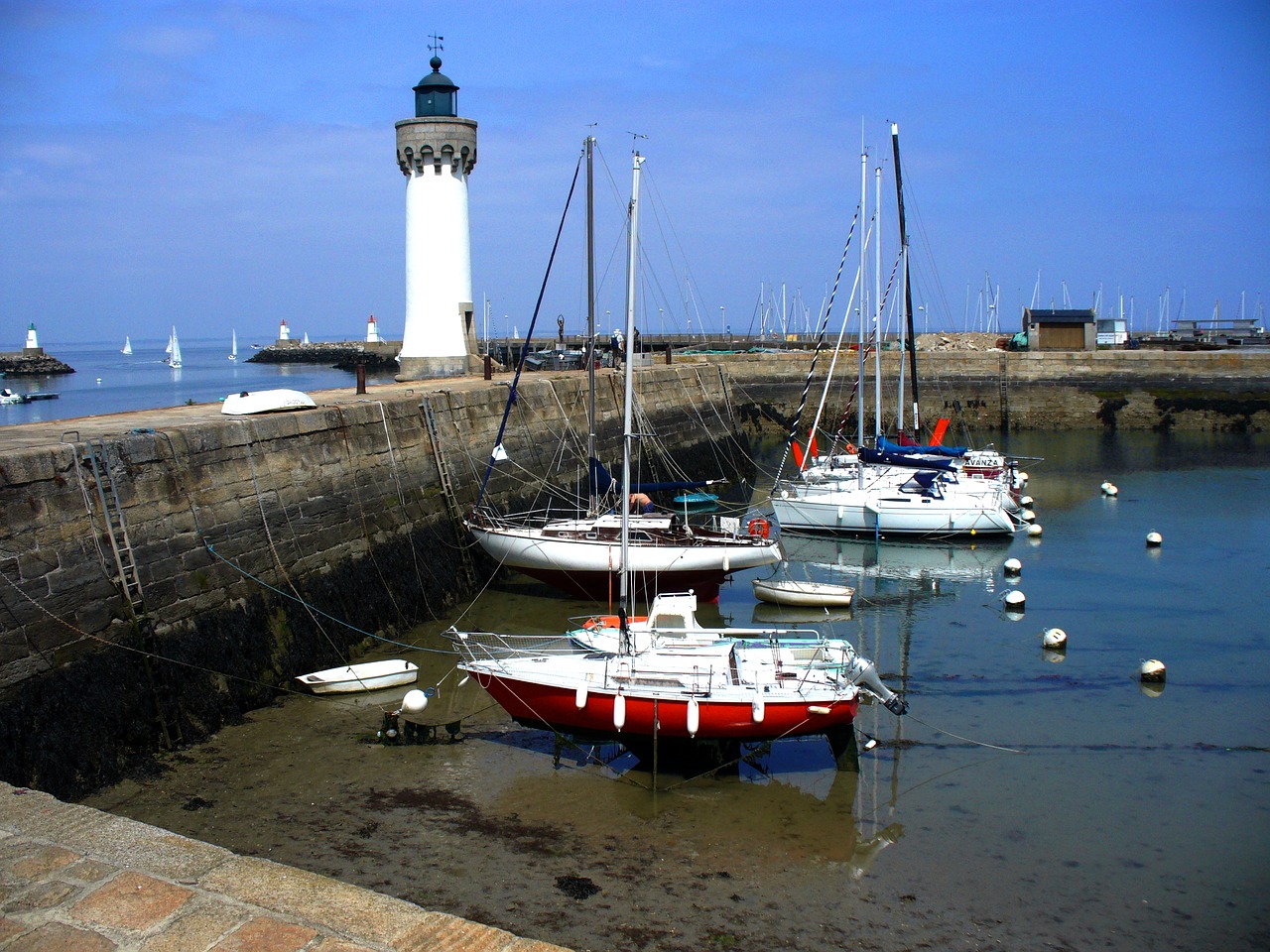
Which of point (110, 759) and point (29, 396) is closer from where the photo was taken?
point (110, 759)

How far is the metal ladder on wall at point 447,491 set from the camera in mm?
17641

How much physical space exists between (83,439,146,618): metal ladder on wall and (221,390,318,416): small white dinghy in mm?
3550

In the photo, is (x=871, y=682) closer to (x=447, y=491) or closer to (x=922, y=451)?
(x=447, y=491)

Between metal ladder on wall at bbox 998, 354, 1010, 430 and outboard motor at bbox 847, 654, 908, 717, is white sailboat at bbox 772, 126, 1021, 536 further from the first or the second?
metal ladder on wall at bbox 998, 354, 1010, 430

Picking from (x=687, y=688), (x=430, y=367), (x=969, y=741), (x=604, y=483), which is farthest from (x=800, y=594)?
(x=430, y=367)

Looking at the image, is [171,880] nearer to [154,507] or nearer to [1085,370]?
[154,507]

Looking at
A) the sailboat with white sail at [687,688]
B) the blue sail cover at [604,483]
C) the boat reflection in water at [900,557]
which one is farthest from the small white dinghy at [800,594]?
the sailboat with white sail at [687,688]

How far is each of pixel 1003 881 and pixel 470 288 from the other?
2084 centimetres

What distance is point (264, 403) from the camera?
14844mm

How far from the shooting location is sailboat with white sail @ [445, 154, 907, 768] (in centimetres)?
1001

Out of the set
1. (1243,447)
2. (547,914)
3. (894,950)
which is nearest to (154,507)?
(547,914)

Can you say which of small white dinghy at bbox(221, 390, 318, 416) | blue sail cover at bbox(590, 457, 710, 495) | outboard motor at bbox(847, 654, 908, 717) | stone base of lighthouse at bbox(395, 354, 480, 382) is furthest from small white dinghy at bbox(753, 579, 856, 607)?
stone base of lighthouse at bbox(395, 354, 480, 382)

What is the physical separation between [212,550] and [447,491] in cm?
632

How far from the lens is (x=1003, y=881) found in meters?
8.39
